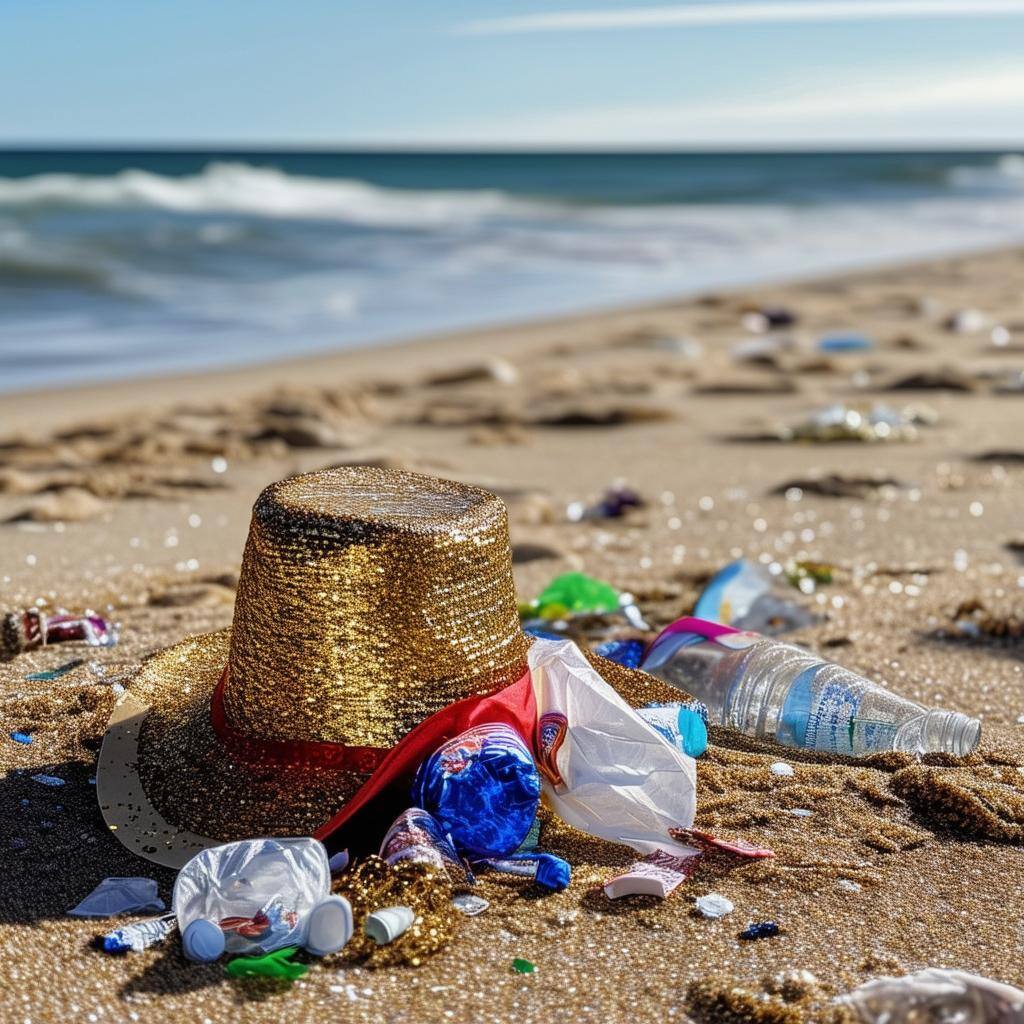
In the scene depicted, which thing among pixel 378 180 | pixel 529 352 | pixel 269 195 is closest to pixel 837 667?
pixel 529 352

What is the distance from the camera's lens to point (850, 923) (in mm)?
2094

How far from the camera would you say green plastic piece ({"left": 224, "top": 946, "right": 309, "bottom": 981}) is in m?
1.91

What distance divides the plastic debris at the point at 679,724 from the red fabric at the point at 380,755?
325mm

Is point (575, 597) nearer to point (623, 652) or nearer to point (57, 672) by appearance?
point (623, 652)

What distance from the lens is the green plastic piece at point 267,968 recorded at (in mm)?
1905

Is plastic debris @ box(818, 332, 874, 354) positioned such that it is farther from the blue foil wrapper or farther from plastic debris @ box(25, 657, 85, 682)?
the blue foil wrapper

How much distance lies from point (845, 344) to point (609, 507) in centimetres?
475

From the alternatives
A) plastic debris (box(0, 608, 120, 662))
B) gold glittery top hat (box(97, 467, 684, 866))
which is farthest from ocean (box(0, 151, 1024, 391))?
gold glittery top hat (box(97, 467, 684, 866))

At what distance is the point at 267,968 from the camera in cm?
191

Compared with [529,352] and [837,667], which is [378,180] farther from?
[837,667]

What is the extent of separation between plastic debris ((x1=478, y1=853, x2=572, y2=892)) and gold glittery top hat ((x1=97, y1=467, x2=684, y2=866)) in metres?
0.27

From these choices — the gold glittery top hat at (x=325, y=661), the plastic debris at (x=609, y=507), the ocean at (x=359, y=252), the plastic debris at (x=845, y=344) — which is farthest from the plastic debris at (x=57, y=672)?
the plastic debris at (x=845, y=344)

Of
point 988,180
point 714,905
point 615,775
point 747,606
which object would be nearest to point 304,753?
point 615,775

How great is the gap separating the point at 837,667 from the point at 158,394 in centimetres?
561
